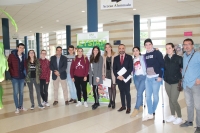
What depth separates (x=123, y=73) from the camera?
4379 mm

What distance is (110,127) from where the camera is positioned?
3627 mm

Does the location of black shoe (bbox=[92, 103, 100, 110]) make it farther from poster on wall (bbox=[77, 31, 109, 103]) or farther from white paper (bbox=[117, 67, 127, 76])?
white paper (bbox=[117, 67, 127, 76])

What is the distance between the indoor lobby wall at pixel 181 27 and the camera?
40.1ft

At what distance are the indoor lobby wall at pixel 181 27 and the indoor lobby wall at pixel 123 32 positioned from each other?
310 cm

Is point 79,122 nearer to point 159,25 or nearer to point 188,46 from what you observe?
point 188,46

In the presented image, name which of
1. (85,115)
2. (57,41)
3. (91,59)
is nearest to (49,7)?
(91,59)

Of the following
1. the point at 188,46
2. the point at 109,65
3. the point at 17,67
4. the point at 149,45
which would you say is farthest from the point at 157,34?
the point at 17,67

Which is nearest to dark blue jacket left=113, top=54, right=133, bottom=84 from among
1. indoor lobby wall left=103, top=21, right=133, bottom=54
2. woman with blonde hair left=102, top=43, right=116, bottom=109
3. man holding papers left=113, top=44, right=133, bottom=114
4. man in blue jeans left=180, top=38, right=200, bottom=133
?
man holding papers left=113, top=44, right=133, bottom=114

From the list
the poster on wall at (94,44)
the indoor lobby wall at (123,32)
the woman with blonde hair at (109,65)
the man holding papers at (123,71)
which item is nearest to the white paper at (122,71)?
the man holding papers at (123,71)

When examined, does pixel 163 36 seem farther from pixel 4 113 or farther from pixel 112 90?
pixel 4 113

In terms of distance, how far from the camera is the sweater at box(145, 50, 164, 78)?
12.5ft

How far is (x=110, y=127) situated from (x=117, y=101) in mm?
2084

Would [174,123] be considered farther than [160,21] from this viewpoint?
No

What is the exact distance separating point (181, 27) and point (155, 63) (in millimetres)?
10616
